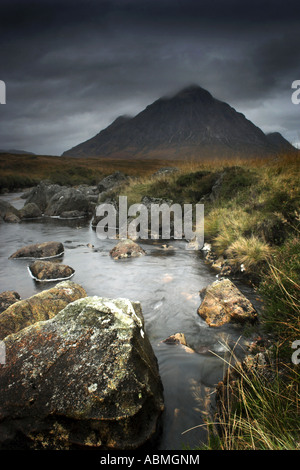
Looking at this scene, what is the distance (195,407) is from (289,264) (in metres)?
2.68

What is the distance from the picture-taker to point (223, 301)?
5.79 m

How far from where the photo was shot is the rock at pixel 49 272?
866cm

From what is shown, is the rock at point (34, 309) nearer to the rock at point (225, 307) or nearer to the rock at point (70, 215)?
the rock at point (225, 307)

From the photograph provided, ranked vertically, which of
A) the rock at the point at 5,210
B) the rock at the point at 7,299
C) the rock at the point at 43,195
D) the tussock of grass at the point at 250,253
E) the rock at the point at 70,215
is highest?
the rock at the point at 43,195

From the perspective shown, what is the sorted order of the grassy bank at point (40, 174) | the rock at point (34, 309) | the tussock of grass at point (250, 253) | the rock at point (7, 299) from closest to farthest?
the rock at point (34, 309) → the rock at point (7, 299) → the tussock of grass at point (250, 253) → the grassy bank at point (40, 174)

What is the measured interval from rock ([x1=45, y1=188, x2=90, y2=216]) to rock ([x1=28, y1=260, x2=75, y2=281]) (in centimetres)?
1377

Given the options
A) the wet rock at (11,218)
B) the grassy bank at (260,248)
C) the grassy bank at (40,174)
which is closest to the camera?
the grassy bank at (260,248)

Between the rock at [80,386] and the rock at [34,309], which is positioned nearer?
the rock at [80,386]

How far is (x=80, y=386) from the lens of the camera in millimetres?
2879

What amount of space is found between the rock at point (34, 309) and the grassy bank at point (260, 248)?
11.4 feet

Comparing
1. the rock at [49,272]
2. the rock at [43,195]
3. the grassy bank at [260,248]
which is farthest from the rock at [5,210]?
the rock at [49,272]

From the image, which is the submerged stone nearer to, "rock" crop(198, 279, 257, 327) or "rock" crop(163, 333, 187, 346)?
"rock" crop(198, 279, 257, 327)

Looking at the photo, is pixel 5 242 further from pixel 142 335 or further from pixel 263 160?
pixel 263 160
